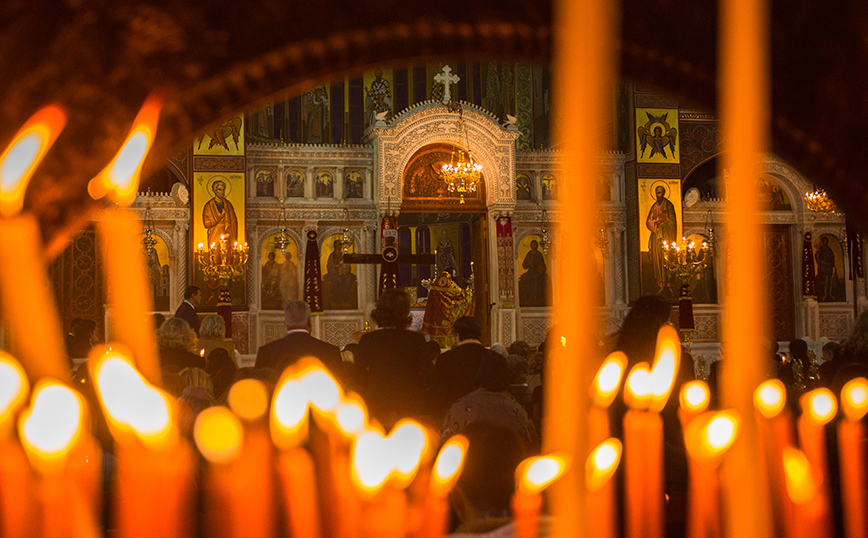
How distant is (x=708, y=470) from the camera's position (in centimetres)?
281

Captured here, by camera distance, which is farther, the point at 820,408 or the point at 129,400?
the point at 820,408

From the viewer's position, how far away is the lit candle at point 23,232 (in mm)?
1697

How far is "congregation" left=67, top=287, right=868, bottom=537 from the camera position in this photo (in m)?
2.82

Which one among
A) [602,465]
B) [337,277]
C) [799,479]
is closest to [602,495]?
[602,465]

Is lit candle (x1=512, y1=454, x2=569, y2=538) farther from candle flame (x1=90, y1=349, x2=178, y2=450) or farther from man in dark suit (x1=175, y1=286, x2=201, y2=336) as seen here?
man in dark suit (x1=175, y1=286, x2=201, y2=336)

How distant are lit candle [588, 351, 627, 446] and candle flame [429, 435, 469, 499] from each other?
579 mm

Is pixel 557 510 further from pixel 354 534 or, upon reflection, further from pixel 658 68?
pixel 658 68

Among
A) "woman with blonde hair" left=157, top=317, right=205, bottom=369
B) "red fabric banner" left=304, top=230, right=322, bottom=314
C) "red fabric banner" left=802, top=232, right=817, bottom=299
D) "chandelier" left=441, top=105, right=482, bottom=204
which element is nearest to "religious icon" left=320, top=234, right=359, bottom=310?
"red fabric banner" left=304, top=230, right=322, bottom=314

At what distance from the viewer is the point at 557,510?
2.41 metres

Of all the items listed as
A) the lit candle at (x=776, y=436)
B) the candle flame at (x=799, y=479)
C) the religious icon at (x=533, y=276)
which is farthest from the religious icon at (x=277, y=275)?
the candle flame at (x=799, y=479)

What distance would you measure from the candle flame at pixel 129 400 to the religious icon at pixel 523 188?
14.3 m

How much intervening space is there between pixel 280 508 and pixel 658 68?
5.61ft

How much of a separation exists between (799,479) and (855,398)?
4.28 ft

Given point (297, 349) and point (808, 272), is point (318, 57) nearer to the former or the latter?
point (297, 349)
